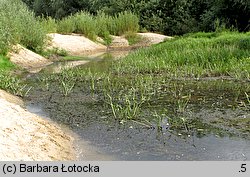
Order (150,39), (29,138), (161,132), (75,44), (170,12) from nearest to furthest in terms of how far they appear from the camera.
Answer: (29,138)
(161,132)
(75,44)
(150,39)
(170,12)

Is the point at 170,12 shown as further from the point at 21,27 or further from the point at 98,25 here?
the point at 21,27

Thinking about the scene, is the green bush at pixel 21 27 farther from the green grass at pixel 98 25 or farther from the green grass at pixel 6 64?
the green grass at pixel 98 25

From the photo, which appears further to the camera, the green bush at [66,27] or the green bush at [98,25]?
the green bush at [98,25]

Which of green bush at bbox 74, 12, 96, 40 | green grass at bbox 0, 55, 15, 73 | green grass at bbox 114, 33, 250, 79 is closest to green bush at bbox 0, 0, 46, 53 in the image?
green grass at bbox 0, 55, 15, 73

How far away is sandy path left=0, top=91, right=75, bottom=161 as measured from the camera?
21.9 ft

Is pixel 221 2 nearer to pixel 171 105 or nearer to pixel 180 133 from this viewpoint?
pixel 171 105

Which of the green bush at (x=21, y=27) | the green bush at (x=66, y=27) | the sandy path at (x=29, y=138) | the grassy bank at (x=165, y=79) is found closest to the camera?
the sandy path at (x=29, y=138)

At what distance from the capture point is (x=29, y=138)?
756 cm

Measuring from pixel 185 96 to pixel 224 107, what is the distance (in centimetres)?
154

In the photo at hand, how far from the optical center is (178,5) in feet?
129

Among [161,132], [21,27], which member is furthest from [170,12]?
[161,132]

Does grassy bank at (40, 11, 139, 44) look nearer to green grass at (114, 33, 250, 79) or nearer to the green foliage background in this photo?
the green foliage background

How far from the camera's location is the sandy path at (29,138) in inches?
263

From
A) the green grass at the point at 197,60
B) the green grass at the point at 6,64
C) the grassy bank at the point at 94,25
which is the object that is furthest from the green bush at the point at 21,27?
the green grass at the point at 197,60
